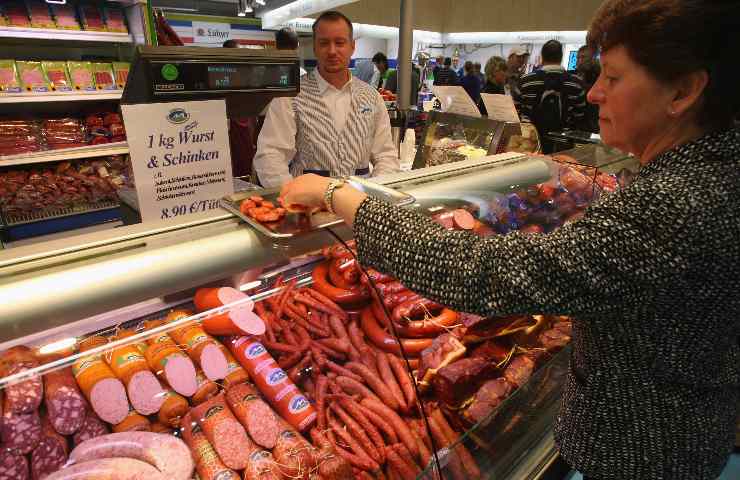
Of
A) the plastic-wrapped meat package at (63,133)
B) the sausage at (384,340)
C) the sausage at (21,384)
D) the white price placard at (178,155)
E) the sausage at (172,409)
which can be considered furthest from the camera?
the plastic-wrapped meat package at (63,133)

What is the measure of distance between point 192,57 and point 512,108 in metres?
2.10

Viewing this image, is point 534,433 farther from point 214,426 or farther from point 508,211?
point 214,426

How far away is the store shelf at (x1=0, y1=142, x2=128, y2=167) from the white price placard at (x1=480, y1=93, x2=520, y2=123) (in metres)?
3.70

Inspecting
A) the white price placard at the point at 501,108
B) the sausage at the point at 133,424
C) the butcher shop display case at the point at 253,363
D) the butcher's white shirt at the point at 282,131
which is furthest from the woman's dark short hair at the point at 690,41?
the butcher's white shirt at the point at 282,131

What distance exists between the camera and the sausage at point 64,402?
1.09 meters

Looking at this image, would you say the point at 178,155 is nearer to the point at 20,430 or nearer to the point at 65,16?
the point at 20,430

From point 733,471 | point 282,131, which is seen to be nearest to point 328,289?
point 282,131

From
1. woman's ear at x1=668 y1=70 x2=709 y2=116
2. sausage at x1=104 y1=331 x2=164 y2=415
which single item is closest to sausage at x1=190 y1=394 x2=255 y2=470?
sausage at x1=104 y1=331 x2=164 y2=415

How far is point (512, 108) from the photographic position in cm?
305

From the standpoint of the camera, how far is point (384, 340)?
1.59 metres

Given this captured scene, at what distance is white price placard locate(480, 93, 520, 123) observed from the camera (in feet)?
10.0

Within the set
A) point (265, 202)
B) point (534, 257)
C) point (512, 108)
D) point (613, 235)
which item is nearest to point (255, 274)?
point (265, 202)

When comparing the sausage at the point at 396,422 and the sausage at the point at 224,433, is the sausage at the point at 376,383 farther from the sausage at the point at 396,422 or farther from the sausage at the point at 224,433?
the sausage at the point at 224,433

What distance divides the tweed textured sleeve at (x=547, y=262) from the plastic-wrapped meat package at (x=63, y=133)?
4.74 meters
